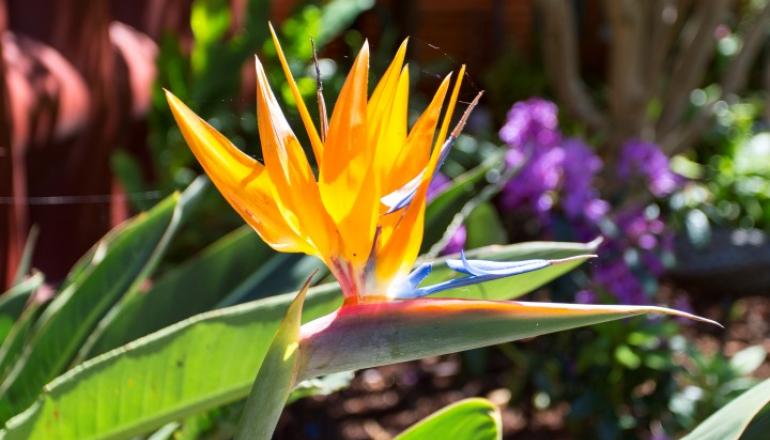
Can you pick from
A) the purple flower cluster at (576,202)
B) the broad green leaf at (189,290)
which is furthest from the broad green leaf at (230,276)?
the purple flower cluster at (576,202)

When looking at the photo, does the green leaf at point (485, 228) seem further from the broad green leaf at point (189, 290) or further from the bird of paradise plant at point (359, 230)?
the bird of paradise plant at point (359, 230)

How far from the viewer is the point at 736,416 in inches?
25.6

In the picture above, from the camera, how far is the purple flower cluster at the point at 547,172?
2.01 metres

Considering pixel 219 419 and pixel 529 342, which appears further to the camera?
pixel 529 342

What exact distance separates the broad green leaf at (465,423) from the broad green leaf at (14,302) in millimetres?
447

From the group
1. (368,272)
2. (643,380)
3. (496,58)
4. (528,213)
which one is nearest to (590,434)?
(643,380)

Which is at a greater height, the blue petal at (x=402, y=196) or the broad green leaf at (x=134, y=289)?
the blue petal at (x=402, y=196)

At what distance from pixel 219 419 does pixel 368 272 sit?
2.06 ft

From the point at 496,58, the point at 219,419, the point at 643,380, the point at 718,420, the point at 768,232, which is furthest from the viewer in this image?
the point at 496,58

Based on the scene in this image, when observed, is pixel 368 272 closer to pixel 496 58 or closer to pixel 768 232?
pixel 768 232

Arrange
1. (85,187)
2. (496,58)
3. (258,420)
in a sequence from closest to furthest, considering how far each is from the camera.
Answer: (258,420) < (85,187) < (496,58)

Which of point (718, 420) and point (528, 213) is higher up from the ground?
point (718, 420)

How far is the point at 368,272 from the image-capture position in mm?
500

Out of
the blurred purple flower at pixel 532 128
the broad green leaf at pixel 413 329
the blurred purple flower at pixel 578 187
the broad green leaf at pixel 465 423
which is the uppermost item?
the broad green leaf at pixel 413 329
